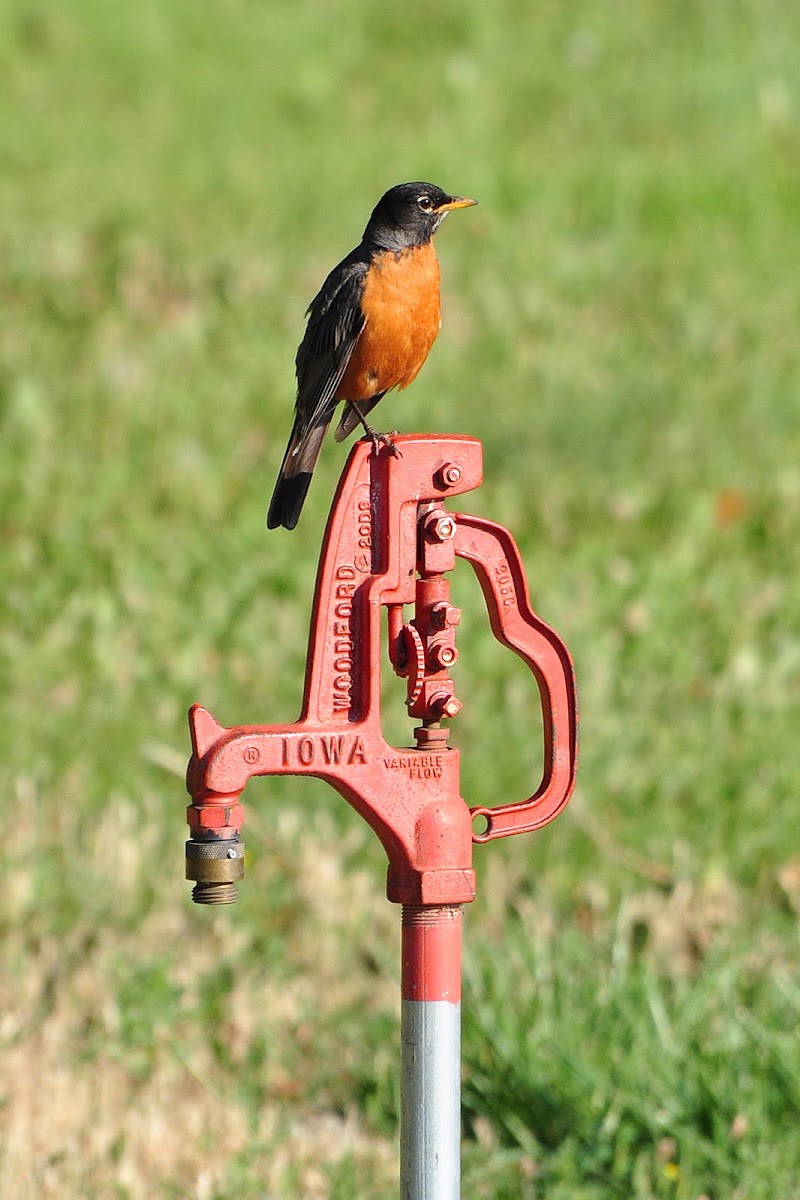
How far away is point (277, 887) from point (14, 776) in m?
0.91

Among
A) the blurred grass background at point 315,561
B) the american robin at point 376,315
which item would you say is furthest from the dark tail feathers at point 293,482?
the blurred grass background at point 315,561

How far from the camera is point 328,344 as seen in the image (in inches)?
140

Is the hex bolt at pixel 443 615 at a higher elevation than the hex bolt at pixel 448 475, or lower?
lower

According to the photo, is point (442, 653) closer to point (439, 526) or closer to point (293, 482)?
point (439, 526)

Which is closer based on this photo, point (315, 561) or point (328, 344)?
point (328, 344)

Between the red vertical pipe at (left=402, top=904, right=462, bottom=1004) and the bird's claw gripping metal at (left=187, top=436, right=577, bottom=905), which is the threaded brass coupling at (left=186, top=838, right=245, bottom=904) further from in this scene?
the red vertical pipe at (left=402, top=904, right=462, bottom=1004)

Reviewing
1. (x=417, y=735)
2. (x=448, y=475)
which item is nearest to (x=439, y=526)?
(x=448, y=475)

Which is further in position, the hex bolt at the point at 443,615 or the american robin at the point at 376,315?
the american robin at the point at 376,315

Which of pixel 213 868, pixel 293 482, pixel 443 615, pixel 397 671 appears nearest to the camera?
pixel 213 868

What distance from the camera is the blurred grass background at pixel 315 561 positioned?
4.12m

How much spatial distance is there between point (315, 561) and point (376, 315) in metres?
3.09

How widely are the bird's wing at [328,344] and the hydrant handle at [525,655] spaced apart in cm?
56

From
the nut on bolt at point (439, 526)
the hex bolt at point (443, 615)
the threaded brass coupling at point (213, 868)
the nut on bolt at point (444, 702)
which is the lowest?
the threaded brass coupling at point (213, 868)

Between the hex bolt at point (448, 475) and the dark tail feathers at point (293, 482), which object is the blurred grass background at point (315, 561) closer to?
the dark tail feathers at point (293, 482)
